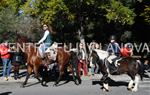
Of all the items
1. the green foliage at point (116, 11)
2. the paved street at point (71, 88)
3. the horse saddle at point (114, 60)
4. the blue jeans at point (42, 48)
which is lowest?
the paved street at point (71, 88)

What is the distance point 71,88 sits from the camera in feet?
57.2

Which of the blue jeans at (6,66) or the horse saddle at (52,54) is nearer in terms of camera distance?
the horse saddle at (52,54)

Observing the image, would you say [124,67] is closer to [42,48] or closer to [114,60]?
[114,60]

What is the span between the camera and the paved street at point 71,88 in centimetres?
1605

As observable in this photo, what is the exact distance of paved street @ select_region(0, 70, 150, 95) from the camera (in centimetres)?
1605

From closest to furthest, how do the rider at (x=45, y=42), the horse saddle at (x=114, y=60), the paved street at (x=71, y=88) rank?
the paved street at (x=71, y=88), the horse saddle at (x=114, y=60), the rider at (x=45, y=42)

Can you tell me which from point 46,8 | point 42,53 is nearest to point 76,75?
point 42,53

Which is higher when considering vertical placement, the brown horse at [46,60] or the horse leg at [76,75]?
the brown horse at [46,60]

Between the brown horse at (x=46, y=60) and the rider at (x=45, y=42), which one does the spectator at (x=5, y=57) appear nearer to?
the brown horse at (x=46, y=60)

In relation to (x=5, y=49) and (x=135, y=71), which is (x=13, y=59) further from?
(x=135, y=71)

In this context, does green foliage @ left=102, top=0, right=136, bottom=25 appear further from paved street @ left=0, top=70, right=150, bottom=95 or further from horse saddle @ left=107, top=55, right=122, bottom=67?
horse saddle @ left=107, top=55, right=122, bottom=67

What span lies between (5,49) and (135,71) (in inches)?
268

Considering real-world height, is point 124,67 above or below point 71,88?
above

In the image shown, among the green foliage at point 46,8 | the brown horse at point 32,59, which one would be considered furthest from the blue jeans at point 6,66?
the green foliage at point 46,8
